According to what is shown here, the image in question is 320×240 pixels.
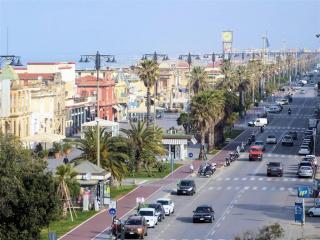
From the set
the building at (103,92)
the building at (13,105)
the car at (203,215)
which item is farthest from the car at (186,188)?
the building at (103,92)

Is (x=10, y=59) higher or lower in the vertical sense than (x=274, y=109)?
higher

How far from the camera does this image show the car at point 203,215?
57875mm

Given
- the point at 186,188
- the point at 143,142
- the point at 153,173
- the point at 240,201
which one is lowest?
the point at 153,173

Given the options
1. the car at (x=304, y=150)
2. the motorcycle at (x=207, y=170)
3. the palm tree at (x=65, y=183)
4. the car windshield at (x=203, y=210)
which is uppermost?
the palm tree at (x=65, y=183)

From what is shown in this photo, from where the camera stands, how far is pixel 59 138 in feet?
338

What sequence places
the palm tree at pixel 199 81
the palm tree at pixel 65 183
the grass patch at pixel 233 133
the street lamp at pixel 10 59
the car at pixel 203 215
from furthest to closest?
the palm tree at pixel 199 81, the grass patch at pixel 233 133, the street lamp at pixel 10 59, the palm tree at pixel 65 183, the car at pixel 203 215

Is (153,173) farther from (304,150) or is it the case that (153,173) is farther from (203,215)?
(203,215)

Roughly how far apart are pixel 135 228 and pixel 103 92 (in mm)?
94351

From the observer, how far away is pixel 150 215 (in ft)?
185

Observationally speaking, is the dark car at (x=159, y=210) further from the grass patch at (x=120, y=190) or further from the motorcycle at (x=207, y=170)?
the motorcycle at (x=207, y=170)

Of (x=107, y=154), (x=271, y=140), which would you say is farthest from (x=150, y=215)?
(x=271, y=140)

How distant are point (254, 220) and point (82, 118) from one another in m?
79.4

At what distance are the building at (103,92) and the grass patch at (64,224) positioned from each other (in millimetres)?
82978

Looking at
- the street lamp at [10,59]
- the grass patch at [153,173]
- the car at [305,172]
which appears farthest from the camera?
the street lamp at [10,59]
